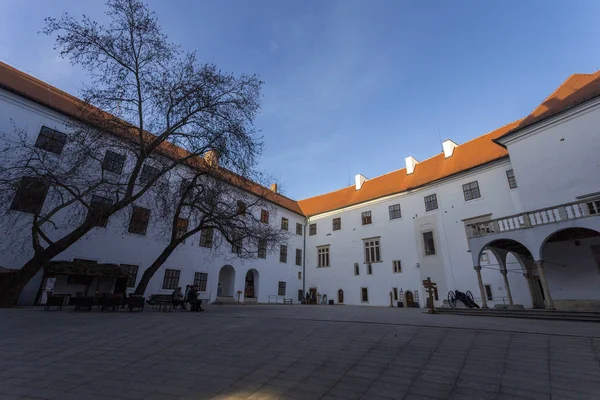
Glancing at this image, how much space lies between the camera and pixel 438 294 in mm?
21844

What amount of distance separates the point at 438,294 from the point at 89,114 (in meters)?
25.1

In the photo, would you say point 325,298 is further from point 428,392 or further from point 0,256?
point 428,392

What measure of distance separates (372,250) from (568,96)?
58.6 feet

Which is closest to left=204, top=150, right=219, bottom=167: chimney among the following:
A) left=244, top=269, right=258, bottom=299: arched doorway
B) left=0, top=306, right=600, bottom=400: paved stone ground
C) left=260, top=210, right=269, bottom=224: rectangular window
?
left=0, top=306, right=600, bottom=400: paved stone ground

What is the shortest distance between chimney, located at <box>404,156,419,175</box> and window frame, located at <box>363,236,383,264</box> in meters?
7.57

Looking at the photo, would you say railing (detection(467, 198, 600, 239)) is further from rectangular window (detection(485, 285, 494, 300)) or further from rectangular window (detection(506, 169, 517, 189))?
rectangular window (detection(485, 285, 494, 300))

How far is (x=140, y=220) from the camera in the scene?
19.6m

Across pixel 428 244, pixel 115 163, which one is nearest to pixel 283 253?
pixel 428 244

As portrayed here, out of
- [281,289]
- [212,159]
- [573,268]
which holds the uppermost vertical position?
[212,159]

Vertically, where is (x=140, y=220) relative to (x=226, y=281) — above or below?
above

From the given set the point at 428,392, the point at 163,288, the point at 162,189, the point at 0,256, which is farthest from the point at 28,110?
the point at 428,392

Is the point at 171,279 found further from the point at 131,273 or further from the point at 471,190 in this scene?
the point at 471,190

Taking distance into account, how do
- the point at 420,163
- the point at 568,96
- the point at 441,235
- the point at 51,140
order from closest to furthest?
the point at 51,140, the point at 568,96, the point at 441,235, the point at 420,163

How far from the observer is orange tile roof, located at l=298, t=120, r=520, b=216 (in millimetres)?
22447
